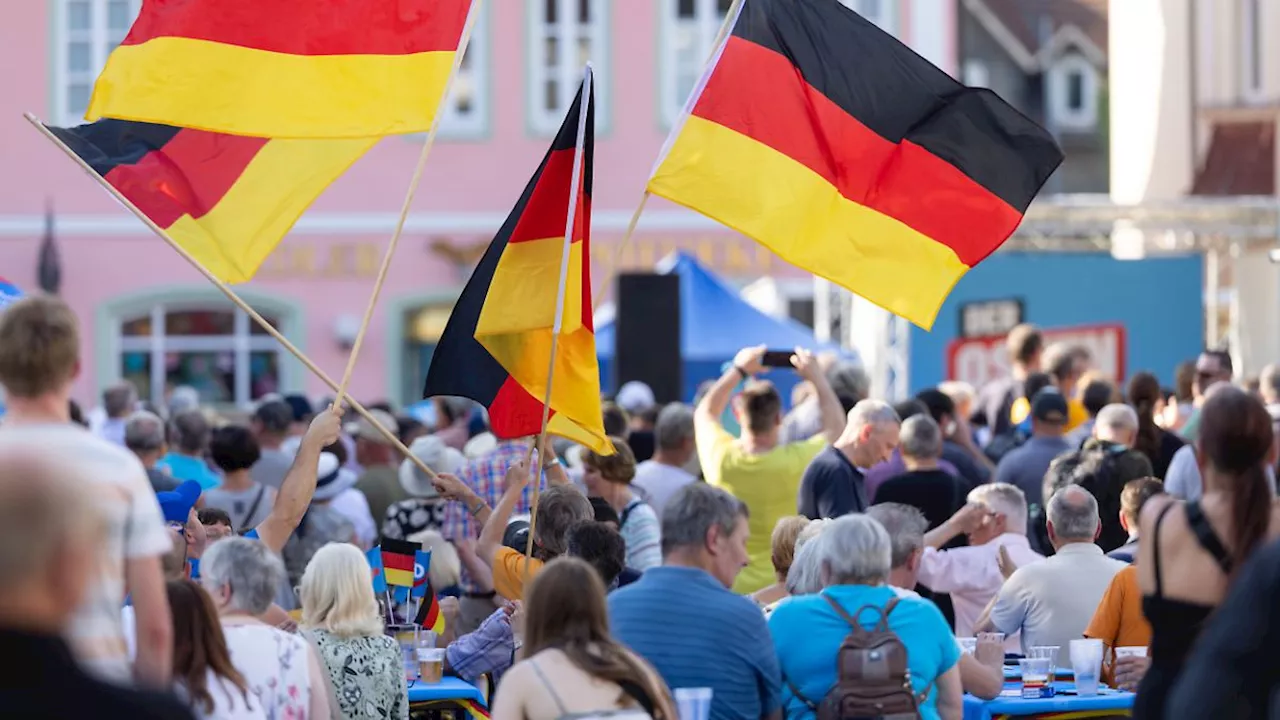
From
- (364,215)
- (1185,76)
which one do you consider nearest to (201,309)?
(364,215)

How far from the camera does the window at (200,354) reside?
25.2 meters

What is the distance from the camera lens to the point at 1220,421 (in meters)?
5.21

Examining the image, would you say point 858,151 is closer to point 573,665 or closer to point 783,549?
point 783,549

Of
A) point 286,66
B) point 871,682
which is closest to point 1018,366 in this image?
point 286,66

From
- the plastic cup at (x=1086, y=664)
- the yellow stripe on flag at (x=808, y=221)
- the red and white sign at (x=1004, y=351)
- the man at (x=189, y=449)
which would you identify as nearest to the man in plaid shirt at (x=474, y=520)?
the yellow stripe on flag at (x=808, y=221)

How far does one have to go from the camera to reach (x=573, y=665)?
534 centimetres

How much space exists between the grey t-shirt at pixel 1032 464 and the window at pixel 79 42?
16618mm

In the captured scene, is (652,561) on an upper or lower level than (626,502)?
lower

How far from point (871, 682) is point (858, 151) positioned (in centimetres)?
302

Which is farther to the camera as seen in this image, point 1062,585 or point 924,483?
point 924,483

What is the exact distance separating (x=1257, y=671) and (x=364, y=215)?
21.7 meters

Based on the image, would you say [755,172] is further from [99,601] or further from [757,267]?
[757,267]

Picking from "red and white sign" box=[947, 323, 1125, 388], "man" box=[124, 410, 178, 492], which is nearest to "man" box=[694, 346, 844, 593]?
"man" box=[124, 410, 178, 492]

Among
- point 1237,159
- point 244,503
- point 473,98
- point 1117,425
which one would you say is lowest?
point 244,503
